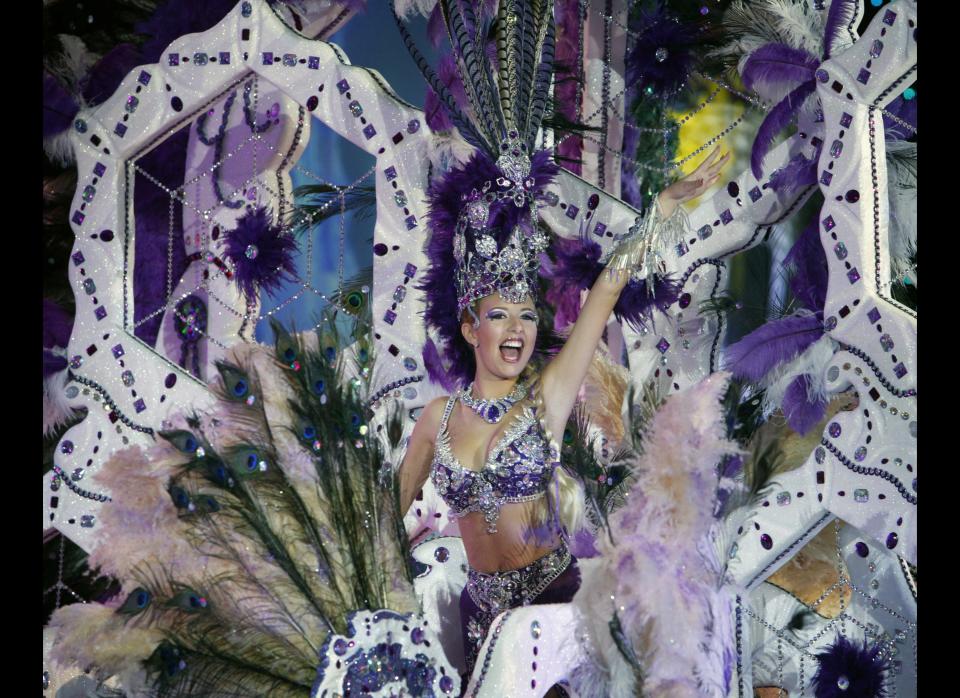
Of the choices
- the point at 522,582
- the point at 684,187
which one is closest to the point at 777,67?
the point at 684,187

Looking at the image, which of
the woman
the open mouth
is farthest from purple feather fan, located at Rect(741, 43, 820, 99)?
the open mouth

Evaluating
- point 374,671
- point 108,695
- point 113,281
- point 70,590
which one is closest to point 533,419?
point 374,671

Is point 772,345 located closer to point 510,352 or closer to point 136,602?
point 510,352

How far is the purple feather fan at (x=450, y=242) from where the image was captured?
3.91 metres

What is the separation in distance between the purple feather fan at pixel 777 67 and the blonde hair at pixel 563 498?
1237 mm

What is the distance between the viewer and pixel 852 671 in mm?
3785

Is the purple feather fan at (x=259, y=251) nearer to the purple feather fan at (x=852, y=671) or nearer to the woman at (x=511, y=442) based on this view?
the woman at (x=511, y=442)

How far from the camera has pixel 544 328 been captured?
13.5ft

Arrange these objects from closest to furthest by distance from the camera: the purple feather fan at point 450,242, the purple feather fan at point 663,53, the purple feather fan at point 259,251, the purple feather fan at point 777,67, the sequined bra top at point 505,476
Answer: the sequined bra top at point 505,476 → the purple feather fan at point 450,242 → the purple feather fan at point 777,67 → the purple feather fan at point 663,53 → the purple feather fan at point 259,251

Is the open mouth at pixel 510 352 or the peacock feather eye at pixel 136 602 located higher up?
the open mouth at pixel 510 352

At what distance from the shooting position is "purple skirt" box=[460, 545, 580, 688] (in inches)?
147

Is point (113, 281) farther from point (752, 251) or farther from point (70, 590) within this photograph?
point (752, 251)

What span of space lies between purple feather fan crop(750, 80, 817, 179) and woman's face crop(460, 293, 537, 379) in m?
0.89

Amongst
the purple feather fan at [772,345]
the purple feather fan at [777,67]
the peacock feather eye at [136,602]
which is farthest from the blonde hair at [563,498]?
the purple feather fan at [777,67]
